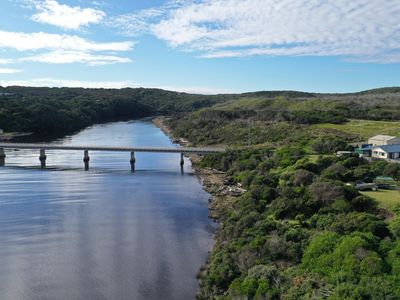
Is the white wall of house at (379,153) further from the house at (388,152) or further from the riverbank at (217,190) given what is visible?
the riverbank at (217,190)

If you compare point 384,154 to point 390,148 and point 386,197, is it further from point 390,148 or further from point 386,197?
point 386,197

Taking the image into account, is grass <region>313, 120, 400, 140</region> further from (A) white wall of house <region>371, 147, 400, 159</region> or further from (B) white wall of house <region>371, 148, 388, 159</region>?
(A) white wall of house <region>371, 147, 400, 159</region>

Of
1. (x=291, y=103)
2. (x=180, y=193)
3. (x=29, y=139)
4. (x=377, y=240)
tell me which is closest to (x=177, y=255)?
(x=377, y=240)

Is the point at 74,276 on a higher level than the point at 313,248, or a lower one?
lower

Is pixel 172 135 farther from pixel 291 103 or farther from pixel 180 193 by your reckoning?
pixel 180 193

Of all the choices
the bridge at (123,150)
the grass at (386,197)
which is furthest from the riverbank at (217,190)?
the grass at (386,197)
